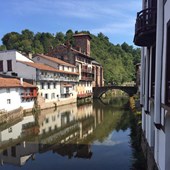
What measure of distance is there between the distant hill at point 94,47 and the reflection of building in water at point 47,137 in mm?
71648

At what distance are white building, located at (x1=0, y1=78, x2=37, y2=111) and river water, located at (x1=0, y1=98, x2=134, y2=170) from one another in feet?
10.9

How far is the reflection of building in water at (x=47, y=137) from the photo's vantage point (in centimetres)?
2202

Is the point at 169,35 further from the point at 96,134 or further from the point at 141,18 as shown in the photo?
the point at 96,134

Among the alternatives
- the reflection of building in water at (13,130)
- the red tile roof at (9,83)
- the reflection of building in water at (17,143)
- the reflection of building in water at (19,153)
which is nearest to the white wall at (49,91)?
the red tile roof at (9,83)

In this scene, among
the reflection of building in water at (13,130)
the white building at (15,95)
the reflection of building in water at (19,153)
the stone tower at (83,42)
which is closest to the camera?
the reflection of building in water at (19,153)

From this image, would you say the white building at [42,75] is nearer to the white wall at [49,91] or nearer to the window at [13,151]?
the white wall at [49,91]

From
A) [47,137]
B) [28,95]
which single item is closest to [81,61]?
[28,95]

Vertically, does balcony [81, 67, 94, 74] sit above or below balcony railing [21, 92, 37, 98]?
above

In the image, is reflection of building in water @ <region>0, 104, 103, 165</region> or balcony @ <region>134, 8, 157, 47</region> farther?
reflection of building in water @ <region>0, 104, 103, 165</region>

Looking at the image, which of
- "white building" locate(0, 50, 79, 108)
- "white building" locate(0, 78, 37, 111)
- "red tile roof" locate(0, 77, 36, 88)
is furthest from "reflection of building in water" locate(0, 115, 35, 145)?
"white building" locate(0, 50, 79, 108)

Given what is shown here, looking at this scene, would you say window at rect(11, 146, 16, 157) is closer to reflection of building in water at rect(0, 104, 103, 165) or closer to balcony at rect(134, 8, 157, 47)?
reflection of building in water at rect(0, 104, 103, 165)

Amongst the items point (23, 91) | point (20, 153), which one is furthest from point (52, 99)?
point (20, 153)

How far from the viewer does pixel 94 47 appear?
131000mm

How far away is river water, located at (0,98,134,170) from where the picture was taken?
19453mm
